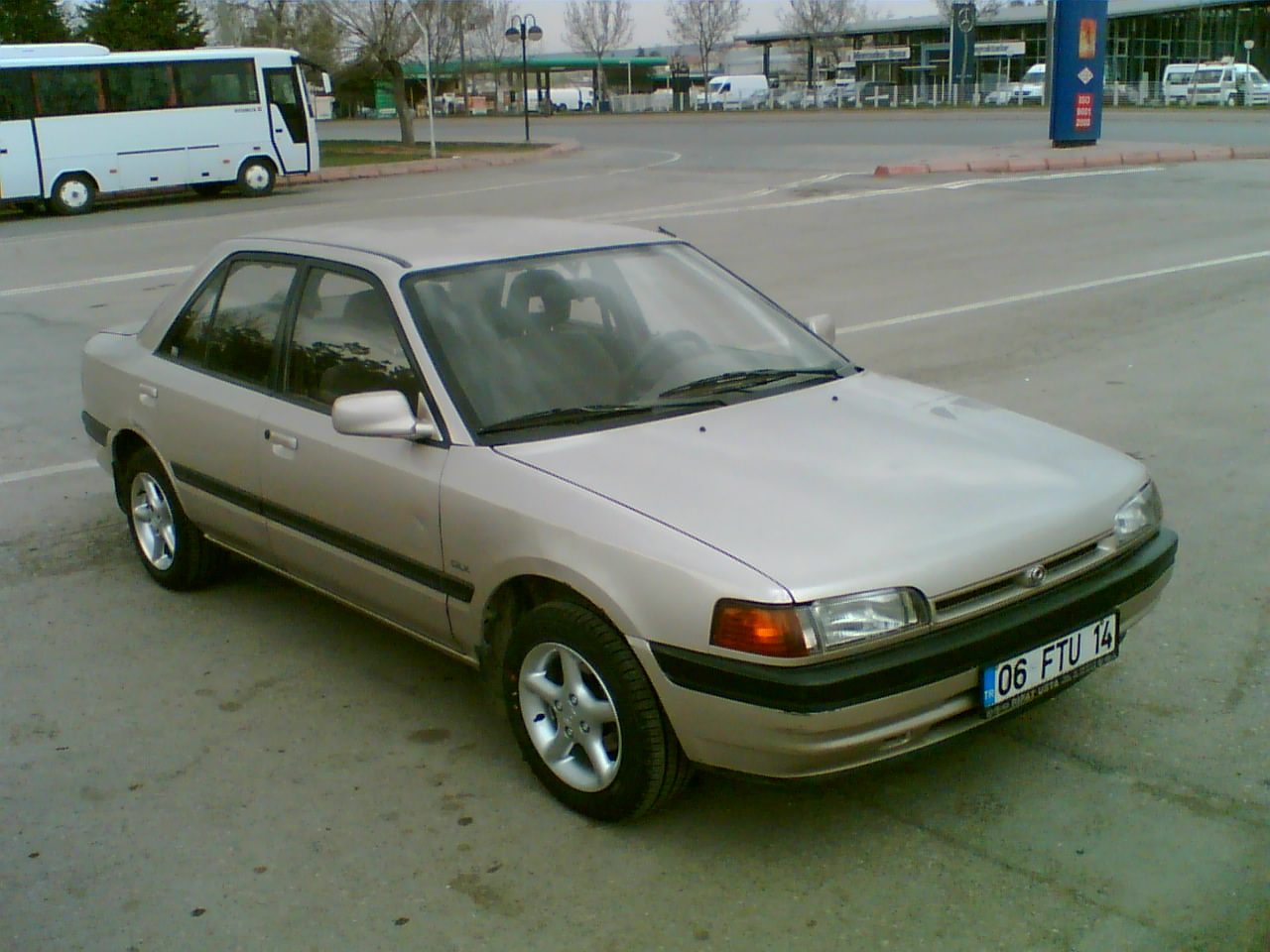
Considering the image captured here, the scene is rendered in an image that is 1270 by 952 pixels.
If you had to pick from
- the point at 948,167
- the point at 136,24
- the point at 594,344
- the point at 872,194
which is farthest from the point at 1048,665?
the point at 136,24

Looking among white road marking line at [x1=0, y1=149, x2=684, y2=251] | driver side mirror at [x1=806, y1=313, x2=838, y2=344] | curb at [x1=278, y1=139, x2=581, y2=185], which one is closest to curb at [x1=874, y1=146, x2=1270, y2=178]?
white road marking line at [x1=0, y1=149, x2=684, y2=251]

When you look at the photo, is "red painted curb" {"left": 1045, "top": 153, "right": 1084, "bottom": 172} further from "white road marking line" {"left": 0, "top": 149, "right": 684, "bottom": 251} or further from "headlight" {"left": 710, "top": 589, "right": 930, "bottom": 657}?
"headlight" {"left": 710, "top": 589, "right": 930, "bottom": 657}

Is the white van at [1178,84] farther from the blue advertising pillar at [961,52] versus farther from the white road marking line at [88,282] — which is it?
the white road marking line at [88,282]

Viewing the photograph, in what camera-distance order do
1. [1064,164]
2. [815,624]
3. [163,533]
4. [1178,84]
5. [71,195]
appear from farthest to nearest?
1. [1178,84]
2. [1064,164]
3. [71,195]
4. [163,533]
5. [815,624]

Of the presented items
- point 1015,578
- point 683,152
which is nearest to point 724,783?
point 1015,578

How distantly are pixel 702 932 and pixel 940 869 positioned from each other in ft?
2.00

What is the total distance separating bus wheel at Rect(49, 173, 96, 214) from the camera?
23.5 m

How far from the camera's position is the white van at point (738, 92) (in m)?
73.6

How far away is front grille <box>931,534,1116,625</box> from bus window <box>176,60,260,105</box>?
24039 mm

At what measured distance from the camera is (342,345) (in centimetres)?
426

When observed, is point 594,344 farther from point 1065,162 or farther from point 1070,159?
point 1070,159

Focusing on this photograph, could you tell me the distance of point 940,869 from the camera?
319 centimetres

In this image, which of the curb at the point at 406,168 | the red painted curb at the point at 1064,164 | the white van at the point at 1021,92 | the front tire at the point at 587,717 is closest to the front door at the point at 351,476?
the front tire at the point at 587,717

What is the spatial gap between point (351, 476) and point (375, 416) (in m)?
0.38
